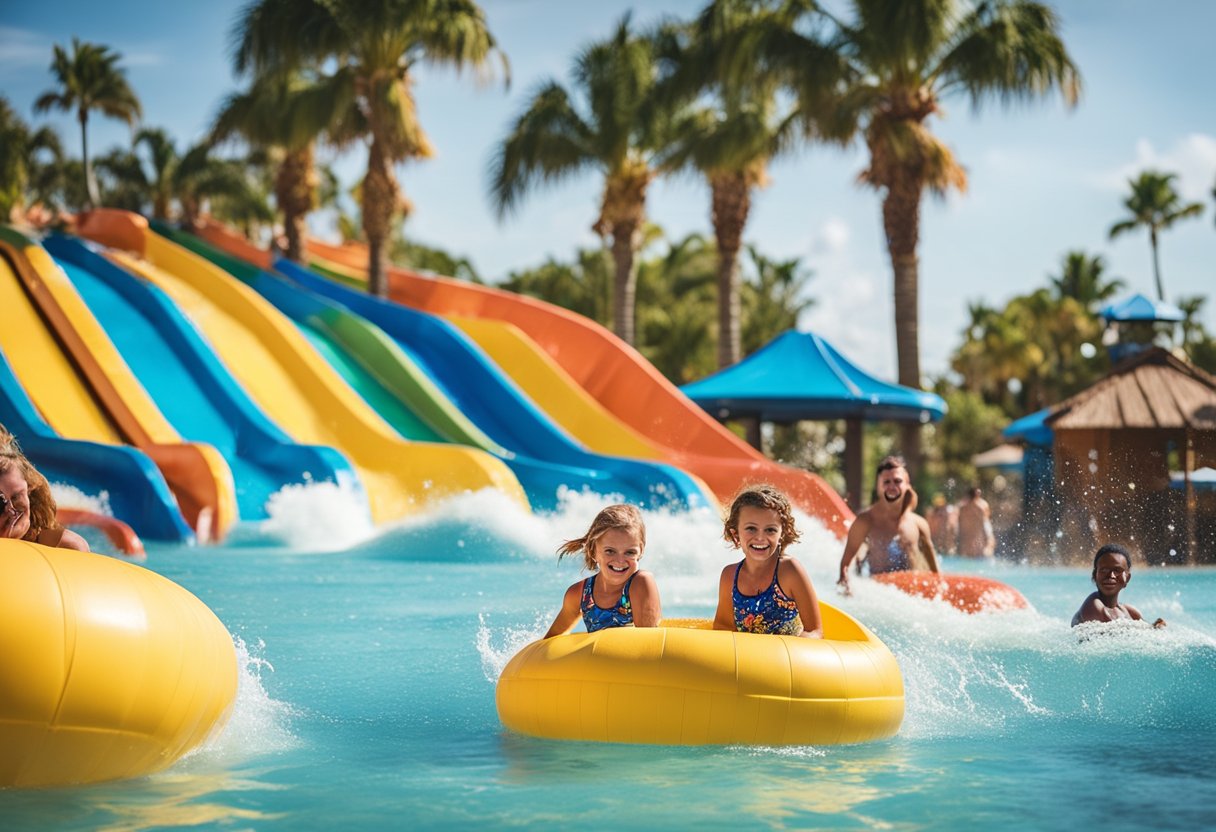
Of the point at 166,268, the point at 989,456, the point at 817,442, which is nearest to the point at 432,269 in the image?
the point at 817,442

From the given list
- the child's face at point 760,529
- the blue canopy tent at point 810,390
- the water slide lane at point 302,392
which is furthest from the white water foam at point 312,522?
the child's face at point 760,529

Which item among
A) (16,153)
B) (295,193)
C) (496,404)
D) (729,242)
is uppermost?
(16,153)

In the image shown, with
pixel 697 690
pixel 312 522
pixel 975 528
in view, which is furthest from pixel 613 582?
pixel 975 528

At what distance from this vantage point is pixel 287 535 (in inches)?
558

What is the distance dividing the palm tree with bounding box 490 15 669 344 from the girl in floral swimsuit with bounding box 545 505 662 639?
18.2 metres

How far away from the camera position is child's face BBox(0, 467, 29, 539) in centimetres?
511

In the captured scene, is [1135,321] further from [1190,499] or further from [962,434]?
[962,434]

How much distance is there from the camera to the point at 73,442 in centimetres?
1447

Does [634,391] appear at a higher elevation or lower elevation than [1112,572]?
higher

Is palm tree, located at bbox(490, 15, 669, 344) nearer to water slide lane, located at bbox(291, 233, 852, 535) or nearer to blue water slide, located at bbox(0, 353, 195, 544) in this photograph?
water slide lane, located at bbox(291, 233, 852, 535)

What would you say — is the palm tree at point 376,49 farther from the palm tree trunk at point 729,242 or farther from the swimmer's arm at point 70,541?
the swimmer's arm at point 70,541

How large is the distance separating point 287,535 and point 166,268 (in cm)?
973

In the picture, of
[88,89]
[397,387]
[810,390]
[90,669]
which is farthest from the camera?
[88,89]

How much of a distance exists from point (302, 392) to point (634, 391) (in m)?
4.57
